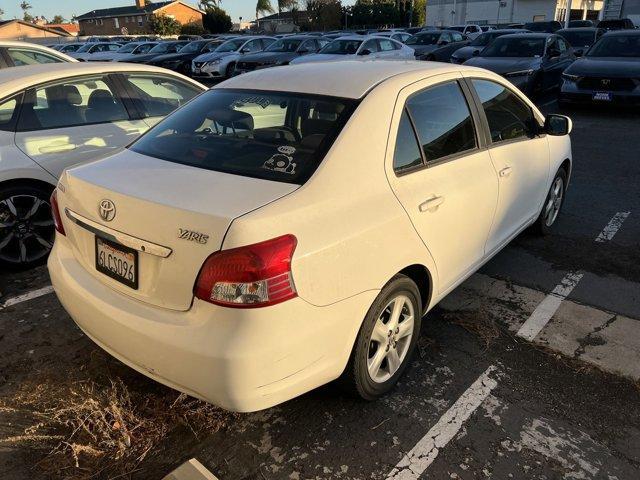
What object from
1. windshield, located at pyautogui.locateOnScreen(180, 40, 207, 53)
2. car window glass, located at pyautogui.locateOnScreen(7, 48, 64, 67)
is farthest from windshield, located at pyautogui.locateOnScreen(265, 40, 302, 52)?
car window glass, located at pyautogui.locateOnScreen(7, 48, 64, 67)

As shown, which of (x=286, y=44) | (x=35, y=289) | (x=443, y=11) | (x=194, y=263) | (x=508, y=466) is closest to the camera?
(x=194, y=263)

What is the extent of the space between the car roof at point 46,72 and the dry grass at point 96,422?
265 cm

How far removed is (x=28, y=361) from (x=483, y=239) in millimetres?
2930

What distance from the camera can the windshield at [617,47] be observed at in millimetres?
10461

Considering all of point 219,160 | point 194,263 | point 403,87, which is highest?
point 403,87

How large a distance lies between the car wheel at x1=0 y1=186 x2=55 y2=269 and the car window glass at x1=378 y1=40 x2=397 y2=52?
1357 centimetres

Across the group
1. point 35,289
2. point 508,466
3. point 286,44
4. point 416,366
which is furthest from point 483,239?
point 286,44

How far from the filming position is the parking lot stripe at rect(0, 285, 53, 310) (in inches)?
148

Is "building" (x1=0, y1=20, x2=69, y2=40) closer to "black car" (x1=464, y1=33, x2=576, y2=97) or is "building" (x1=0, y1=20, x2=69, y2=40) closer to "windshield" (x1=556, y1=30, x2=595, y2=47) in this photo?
"windshield" (x1=556, y1=30, x2=595, y2=47)

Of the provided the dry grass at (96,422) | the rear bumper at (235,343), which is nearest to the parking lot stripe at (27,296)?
the dry grass at (96,422)

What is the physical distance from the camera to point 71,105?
4582 millimetres

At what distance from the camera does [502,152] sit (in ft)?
11.7

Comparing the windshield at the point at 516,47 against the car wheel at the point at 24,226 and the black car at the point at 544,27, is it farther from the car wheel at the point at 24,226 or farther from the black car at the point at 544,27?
the black car at the point at 544,27

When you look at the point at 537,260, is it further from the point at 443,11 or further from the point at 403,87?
the point at 443,11
